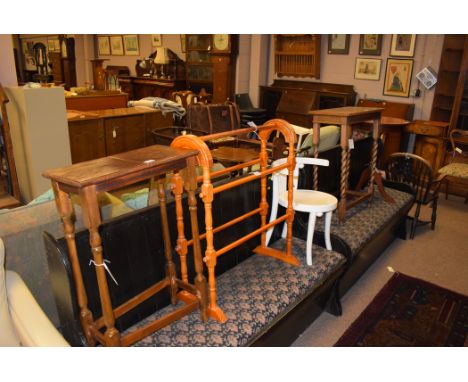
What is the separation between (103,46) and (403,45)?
8.18 metres

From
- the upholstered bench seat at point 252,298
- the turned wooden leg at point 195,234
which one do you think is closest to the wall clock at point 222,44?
the upholstered bench seat at point 252,298

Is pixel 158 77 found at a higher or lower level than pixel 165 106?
higher

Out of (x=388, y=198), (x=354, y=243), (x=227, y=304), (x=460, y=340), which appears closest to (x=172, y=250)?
(x=227, y=304)

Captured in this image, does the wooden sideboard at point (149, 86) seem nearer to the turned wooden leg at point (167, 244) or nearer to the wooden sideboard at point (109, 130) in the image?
the wooden sideboard at point (109, 130)

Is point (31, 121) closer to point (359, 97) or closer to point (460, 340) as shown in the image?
point (460, 340)

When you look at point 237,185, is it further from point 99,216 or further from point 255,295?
point 99,216

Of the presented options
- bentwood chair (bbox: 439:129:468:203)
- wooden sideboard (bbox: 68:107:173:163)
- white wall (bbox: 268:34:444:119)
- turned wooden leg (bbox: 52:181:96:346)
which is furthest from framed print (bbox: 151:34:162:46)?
turned wooden leg (bbox: 52:181:96:346)

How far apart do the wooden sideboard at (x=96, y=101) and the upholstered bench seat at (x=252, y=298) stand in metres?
4.15

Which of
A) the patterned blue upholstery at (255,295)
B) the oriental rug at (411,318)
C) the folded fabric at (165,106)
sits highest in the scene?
the folded fabric at (165,106)

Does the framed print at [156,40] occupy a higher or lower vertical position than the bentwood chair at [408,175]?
higher

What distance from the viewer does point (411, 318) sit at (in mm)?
2674

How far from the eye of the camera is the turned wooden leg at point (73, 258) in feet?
4.66

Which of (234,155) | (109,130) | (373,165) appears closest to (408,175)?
(373,165)

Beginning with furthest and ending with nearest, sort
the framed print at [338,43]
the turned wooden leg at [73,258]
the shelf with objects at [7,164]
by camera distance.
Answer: the framed print at [338,43], the shelf with objects at [7,164], the turned wooden leg at [73,258]
